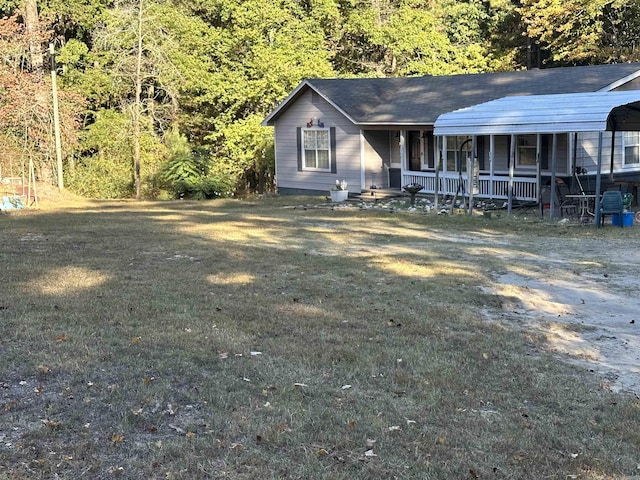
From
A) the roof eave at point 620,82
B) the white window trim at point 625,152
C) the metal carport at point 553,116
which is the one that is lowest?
the white window trim at point 625,152

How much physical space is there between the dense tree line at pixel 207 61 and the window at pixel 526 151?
1062cm

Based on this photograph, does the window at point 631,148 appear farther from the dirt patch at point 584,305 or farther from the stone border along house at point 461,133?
the dirt patch at point 584,305

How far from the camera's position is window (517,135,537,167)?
1948cm

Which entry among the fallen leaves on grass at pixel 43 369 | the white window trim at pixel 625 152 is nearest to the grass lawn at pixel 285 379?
the fallen leaves on grass at pixel 43 369

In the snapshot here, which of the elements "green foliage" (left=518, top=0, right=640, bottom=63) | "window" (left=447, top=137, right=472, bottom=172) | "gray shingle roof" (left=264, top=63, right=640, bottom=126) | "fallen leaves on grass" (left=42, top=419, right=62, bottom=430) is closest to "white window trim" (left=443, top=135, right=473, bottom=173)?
"window" (left=447, top=137, right=472, bottom=172)

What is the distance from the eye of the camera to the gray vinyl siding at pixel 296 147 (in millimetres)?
22578

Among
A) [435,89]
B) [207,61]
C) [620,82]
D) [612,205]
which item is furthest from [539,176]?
[207,61]

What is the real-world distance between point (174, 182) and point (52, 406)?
70.2 ft

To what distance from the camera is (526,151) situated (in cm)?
1973

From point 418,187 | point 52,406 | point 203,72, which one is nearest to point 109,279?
point 52,406

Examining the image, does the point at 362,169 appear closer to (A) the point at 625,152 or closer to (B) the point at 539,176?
(B) the point at 539,176

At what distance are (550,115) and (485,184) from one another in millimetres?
4457

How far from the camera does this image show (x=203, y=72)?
28828 millimetres

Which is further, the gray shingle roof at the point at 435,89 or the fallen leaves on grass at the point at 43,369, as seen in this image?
the gray shingle roof at the point at 435,89
